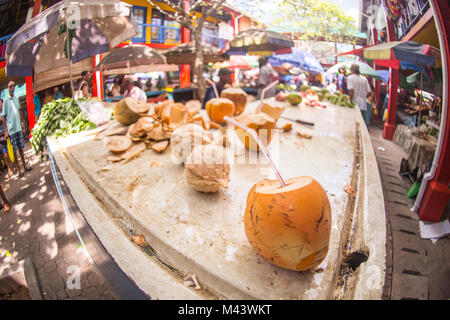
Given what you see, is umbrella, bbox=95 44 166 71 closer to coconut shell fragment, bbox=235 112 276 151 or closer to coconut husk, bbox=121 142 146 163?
coconut husk, bbox=121 142 146 163

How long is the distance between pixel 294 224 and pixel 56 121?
1.83 metres

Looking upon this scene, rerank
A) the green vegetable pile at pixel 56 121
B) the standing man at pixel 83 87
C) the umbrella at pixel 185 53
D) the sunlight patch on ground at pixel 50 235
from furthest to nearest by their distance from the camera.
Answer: the umbrella at pixel 185 53
the standing man at pixel 83 87
the green vegetable pile at pixel 56 121
the sunlight patch on ground at pixel 50 235

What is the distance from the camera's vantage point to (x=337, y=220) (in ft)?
4.59

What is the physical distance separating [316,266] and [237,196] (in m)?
0.71

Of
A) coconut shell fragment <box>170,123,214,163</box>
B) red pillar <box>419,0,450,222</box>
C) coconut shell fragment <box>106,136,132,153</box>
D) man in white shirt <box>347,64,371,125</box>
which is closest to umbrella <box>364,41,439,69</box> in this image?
red pillar <box>419,0,450,222</box>

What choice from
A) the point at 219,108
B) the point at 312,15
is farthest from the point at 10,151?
the point at 312,15

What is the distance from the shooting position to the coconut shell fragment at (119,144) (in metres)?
2.18

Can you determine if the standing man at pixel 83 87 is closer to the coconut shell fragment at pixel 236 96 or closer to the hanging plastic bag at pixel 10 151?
the hanging plastic bag at pixel 10 151

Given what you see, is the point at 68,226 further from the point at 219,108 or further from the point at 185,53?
the point at 185,53

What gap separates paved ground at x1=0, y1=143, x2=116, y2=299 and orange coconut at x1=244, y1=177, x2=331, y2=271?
24.6 inches

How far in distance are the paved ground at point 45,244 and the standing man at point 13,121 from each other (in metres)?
0.08

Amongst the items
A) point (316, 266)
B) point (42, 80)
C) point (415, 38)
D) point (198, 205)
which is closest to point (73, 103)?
point (42, 80)

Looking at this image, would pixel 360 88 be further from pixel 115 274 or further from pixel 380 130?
pixel 115 274

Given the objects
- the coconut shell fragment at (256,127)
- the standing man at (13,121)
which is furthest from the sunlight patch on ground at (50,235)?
the coconut shell fragment at (256,127)
